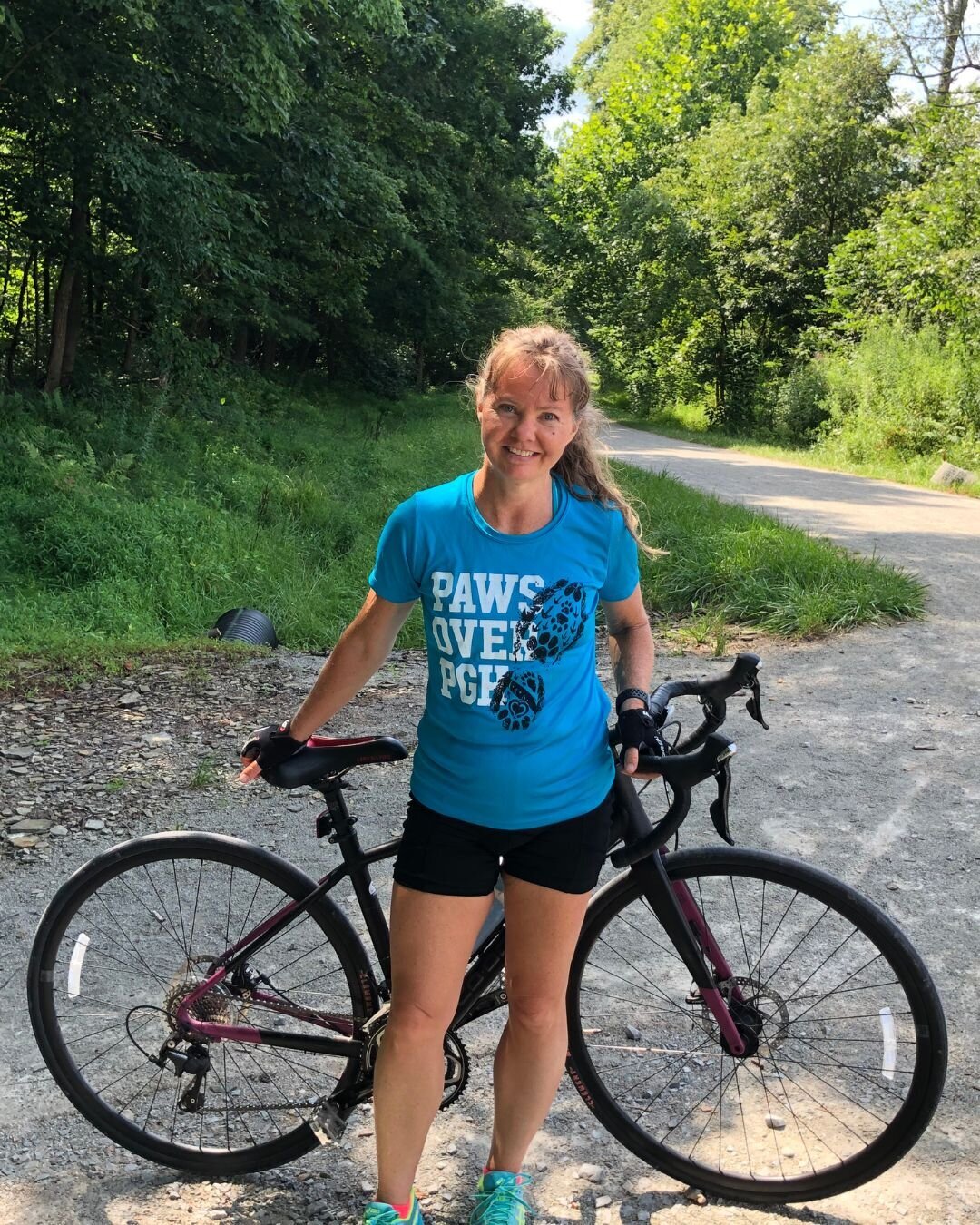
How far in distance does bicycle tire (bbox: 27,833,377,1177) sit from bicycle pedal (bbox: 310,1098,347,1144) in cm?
6

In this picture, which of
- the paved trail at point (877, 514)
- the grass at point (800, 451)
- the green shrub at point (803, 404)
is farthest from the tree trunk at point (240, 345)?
the green shrub at point (803, 404)

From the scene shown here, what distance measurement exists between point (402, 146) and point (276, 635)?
54.8ft

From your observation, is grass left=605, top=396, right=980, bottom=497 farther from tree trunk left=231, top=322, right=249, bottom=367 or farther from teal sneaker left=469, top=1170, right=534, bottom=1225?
teal sneaker left=469, top=1170, right=534, bottom=1225

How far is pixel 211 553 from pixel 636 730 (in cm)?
767

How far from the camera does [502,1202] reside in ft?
7.17

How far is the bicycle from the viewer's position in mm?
2230

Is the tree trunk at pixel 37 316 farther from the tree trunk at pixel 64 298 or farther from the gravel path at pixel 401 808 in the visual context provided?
the gravel path at pixel 401 808

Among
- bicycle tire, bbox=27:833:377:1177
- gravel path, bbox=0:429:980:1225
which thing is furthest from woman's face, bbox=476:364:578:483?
gravel path, bbox=0:429:980:1225

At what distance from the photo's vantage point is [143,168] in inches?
463

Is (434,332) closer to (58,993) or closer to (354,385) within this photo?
(354,385)

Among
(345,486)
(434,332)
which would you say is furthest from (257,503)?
(434,332)

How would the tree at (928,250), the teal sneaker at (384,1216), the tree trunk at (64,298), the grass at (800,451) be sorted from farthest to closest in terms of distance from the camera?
1. the tree at (928,250)
2. the grass at (800,451)
3. the tree trunk at (64,298)
4. the teal sneaker at (384,1216)

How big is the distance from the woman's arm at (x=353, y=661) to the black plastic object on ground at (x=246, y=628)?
16.9ft

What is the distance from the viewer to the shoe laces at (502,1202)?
2.17 m
